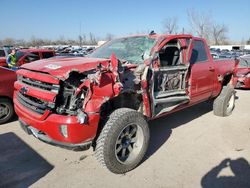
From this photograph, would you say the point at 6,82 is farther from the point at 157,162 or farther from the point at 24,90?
the point at 157,162

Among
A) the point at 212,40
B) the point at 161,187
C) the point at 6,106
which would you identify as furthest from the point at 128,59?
the point at 212,40

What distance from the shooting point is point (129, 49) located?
461 cm

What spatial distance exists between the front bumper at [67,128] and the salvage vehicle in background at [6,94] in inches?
103

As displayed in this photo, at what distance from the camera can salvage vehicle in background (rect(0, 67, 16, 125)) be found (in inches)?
218

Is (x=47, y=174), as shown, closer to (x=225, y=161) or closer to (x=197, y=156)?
(x=197, y=156)

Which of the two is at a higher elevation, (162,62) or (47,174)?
(162,62)

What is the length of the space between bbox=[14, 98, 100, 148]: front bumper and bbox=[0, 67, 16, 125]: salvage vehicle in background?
8.56 ft

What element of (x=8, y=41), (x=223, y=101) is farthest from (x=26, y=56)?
(x=8, y=41)

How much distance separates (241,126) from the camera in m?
5.71

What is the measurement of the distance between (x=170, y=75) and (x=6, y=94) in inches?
144

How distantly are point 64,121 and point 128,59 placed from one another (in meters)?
1.84

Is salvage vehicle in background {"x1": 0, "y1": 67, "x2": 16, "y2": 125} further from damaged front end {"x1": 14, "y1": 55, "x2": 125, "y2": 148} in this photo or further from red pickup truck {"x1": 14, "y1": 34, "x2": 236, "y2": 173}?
damaged front end {"x1": 14, "y1": 55, "x2": 125, "y2": 148}

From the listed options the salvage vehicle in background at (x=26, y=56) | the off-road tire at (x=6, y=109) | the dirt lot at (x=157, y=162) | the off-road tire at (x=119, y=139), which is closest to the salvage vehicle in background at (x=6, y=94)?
the off-road tire at (x=6, y=109)

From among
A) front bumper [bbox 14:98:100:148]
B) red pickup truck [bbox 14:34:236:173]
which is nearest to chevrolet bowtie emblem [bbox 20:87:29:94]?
red pickup truck [bbox 14:34:236:173]
